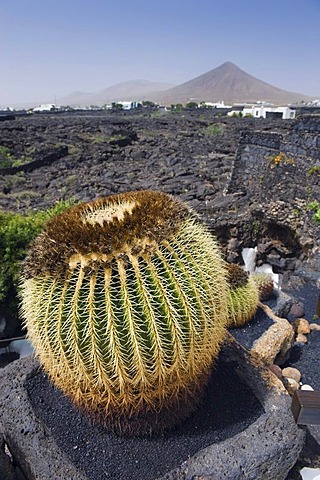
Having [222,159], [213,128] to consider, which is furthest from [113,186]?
[213,128]

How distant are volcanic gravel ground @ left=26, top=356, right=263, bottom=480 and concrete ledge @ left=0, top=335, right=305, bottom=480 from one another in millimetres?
57

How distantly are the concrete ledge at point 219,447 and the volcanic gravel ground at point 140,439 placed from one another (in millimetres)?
57

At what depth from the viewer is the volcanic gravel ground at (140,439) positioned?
9.17 ft

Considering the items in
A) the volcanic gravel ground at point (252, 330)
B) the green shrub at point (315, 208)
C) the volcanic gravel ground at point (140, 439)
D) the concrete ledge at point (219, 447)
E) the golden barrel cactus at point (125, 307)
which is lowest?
the volcanic gravel ground at point (252, 330)

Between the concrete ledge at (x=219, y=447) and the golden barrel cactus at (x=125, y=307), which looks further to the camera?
the concrete ledge at (x=219, y=447)

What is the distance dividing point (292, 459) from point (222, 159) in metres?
15.9

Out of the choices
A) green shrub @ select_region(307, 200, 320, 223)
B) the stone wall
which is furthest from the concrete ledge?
the stone wall

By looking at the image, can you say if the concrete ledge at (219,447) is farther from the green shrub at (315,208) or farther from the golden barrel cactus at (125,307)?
the green shrub at (315,208)

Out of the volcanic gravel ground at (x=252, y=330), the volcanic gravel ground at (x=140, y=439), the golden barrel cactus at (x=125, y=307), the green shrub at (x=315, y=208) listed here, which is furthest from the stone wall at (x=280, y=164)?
the golden barrel cactus at (x=125, y=307)

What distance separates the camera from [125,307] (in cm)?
251

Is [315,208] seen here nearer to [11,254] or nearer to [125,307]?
[11,254]

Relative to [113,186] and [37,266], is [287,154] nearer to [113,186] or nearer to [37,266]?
[113,186]

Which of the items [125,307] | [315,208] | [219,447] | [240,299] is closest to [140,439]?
[219,447]

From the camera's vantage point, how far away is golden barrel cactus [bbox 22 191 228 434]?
253cm
